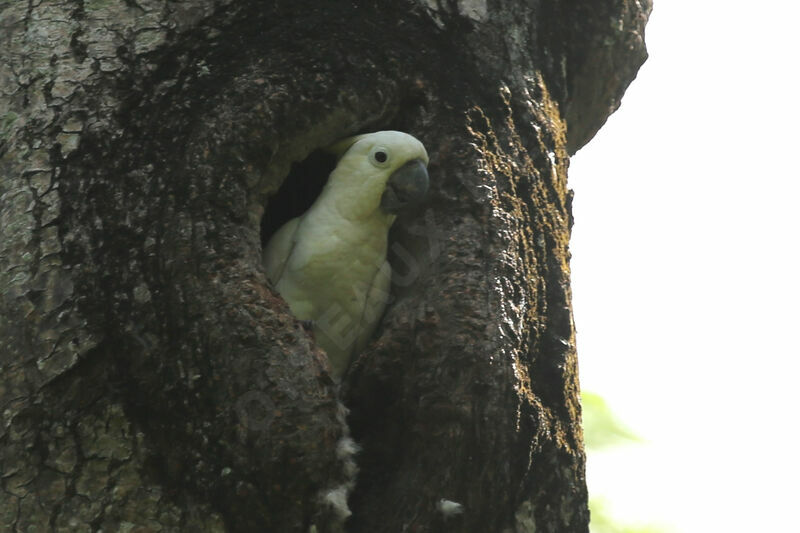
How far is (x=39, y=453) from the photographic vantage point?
2.09 meters

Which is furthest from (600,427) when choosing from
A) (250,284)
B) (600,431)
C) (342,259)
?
(250,284)

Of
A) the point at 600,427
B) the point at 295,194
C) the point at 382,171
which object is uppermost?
the point at 382,171

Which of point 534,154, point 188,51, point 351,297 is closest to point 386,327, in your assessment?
point 351,297

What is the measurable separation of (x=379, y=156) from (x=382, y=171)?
59mm

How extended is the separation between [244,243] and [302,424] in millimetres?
527

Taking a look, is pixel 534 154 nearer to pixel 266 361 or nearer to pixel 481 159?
pixel 481 159

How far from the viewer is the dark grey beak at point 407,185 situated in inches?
110

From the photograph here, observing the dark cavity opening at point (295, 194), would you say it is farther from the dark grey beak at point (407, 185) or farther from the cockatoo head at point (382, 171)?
the dark grey beak at point (407, 185)

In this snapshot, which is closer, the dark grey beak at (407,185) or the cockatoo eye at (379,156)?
the dark grey beak at (407,185)

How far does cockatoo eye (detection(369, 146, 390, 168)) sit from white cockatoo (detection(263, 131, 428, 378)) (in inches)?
0.9

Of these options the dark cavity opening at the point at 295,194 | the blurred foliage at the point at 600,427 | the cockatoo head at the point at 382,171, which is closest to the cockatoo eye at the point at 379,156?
the cockatoo head at the point at 382,171

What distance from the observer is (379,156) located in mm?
2998

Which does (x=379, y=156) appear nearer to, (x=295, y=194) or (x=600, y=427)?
(x=295, y=194)

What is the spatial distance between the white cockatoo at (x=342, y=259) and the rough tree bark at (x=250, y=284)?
0.14 metres
